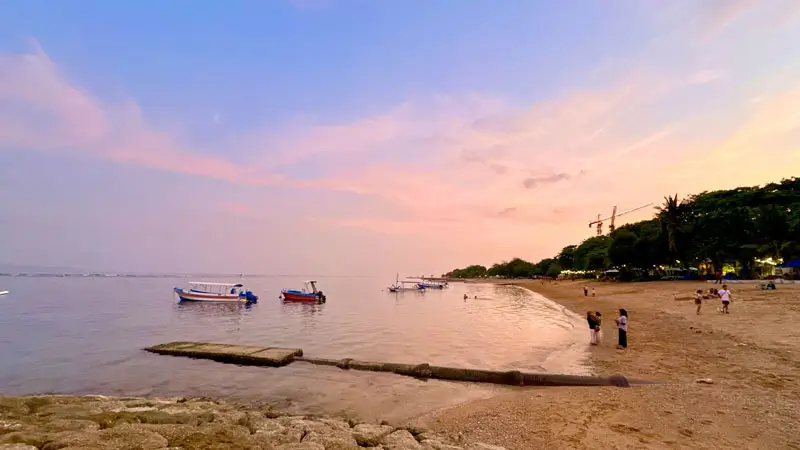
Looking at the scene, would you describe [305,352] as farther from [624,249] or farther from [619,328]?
[624,249]

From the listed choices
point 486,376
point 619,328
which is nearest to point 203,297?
point 486,376

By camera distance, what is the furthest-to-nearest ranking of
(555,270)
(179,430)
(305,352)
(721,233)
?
(555,270)
(721,233)
(305,352)
(179,430)

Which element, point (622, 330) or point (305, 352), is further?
point (305, 352)

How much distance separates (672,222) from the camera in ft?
230

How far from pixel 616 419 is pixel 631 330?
18.3 metres

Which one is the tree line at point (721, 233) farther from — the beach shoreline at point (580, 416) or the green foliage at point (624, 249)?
the beach shoreline at point (580, 416)

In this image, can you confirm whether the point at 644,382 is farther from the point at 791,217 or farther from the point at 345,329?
the point at 791,217

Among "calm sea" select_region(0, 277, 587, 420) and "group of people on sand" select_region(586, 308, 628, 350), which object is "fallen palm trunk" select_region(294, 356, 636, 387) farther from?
"group of people on sand" select_region(586, 308, 628, 350)

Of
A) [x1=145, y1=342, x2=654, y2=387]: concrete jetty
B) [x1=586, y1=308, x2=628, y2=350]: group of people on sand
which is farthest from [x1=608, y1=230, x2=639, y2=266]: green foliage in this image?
[x1=145, y1=342, x2=654, y2=387]: concrete jetty

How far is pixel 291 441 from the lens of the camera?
26.0ft

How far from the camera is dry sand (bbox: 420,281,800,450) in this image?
8.28 meters

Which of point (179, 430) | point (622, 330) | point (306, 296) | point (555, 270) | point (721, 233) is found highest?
point (721, 233)

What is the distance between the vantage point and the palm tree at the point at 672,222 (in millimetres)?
68875

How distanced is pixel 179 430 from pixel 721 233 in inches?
3228
